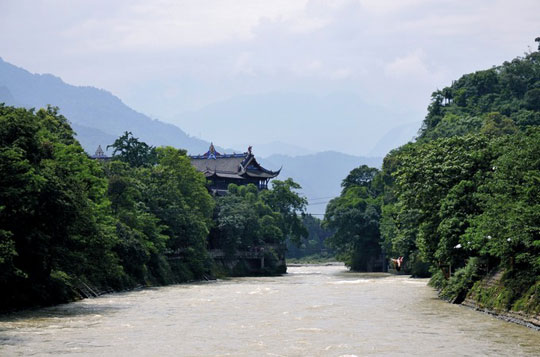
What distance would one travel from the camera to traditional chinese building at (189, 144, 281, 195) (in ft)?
361

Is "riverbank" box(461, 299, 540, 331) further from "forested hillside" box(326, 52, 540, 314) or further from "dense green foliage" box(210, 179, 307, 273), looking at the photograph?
"dense green foliage" box(210, 179, 307, 273)

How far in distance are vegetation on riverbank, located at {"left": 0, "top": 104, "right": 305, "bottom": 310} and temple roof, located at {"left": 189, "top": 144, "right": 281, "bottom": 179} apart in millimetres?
8443

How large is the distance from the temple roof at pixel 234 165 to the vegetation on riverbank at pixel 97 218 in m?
8.44

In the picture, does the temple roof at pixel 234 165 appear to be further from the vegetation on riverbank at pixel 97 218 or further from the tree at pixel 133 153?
the tree at pixel 133 153

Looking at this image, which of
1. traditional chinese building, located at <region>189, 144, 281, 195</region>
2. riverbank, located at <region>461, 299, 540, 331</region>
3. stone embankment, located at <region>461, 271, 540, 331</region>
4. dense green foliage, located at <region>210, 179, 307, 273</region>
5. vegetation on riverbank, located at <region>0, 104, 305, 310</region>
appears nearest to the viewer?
riverbank, located at <region>461, 299, 540, 331</region>

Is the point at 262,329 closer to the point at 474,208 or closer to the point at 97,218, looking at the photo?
the point at 474,208

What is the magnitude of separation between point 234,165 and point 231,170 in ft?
2.68

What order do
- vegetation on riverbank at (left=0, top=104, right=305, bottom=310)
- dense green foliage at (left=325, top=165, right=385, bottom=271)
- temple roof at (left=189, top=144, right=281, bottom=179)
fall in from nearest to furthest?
vegetation on riverbank at (left=0, top=104, right=305, bottom=310) < dense green foliage at (left=325, top=165, right=385, bottom=271) < temple roof at (left=189, top=144, right=281, bottom=179)

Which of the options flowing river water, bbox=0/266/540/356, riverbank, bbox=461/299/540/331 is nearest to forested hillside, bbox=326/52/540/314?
riverbank, bbox=461/299/540/331

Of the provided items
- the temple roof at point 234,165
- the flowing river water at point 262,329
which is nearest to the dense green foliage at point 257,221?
the temple roof at point 234,165

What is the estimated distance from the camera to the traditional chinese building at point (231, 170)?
110m

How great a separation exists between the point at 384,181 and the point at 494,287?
67.2m

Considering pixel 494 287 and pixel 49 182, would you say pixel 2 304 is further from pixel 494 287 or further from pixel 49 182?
pixel 494 287

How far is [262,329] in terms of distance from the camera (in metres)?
33.9
